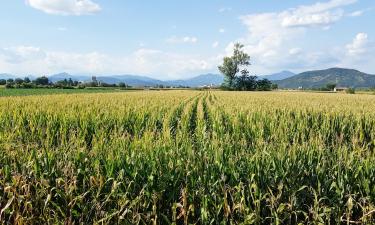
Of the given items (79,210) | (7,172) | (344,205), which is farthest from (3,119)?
(344,205)

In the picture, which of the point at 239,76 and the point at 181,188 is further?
the point at 239,76

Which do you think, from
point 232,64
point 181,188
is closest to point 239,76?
point 232,64

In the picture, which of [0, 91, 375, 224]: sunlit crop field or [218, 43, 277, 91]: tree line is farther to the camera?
[218, 43, 277, 91]: tree line

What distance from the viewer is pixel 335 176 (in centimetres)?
521

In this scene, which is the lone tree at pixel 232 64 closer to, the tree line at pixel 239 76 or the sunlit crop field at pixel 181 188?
the tree line at pixel 239 76

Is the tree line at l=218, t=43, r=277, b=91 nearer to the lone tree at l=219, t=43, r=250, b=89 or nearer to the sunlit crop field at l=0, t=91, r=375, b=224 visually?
the lone tree at l=219, t=43, r=250, b=89

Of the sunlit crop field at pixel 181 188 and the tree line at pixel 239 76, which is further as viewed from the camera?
the tree line at pixel 239 76

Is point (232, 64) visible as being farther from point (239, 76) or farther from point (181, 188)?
point (181, 188)

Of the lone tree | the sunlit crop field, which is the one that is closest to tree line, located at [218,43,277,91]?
the lone tree

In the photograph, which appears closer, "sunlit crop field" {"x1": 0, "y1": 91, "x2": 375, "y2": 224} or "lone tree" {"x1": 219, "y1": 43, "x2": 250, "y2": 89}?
"sunlit crop field" {"x1": 0, "y1": 91, "x2": 375, "y2": 224}

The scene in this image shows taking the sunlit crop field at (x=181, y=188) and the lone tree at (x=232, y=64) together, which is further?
the lone tree at (x=232, y=64)

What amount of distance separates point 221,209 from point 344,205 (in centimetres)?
145

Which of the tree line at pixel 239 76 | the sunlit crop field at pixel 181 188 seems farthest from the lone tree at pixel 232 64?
the sunlit crop field at pixel 181 188

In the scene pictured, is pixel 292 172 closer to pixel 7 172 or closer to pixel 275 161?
pixel 275 161
